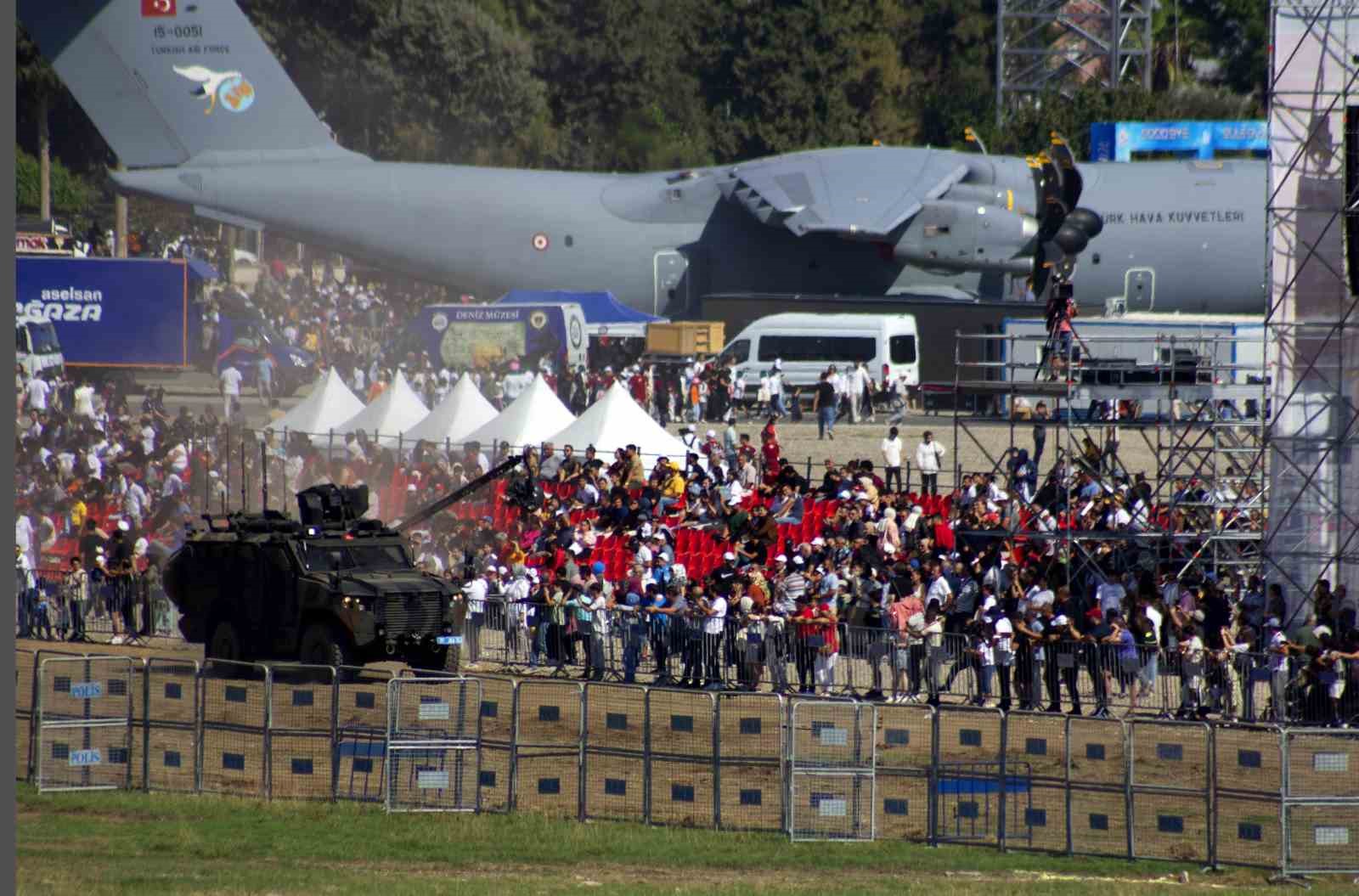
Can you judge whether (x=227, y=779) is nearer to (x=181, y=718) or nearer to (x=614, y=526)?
(x=181, y=718)

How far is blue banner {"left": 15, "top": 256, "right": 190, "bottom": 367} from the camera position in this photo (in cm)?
4559

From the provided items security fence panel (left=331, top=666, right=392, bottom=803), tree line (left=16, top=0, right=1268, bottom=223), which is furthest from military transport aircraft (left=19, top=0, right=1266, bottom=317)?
security fence panel (left=331, top=666, right=392, bottom=803)

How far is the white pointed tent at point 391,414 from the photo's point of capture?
34.9 metres

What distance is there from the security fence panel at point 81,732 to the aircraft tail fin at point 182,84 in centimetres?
3495

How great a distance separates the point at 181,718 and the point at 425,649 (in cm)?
402

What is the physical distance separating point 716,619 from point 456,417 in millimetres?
12756

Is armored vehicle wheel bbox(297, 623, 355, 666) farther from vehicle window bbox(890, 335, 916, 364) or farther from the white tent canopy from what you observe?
vehicle window bbox(890, 335, 916, 364)

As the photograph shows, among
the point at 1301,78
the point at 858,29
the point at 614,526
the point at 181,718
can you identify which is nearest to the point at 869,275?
the point at 614,526

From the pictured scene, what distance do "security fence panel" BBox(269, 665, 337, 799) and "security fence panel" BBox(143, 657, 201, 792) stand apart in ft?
2.49

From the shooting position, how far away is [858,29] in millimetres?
87188

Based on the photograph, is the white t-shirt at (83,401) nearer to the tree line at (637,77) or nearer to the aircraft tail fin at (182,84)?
the aircraft tail fin at (182,84)

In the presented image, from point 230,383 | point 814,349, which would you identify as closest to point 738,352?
point 814,349

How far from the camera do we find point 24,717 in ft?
60.0

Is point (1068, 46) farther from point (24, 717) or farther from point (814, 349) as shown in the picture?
point (24, 717)
